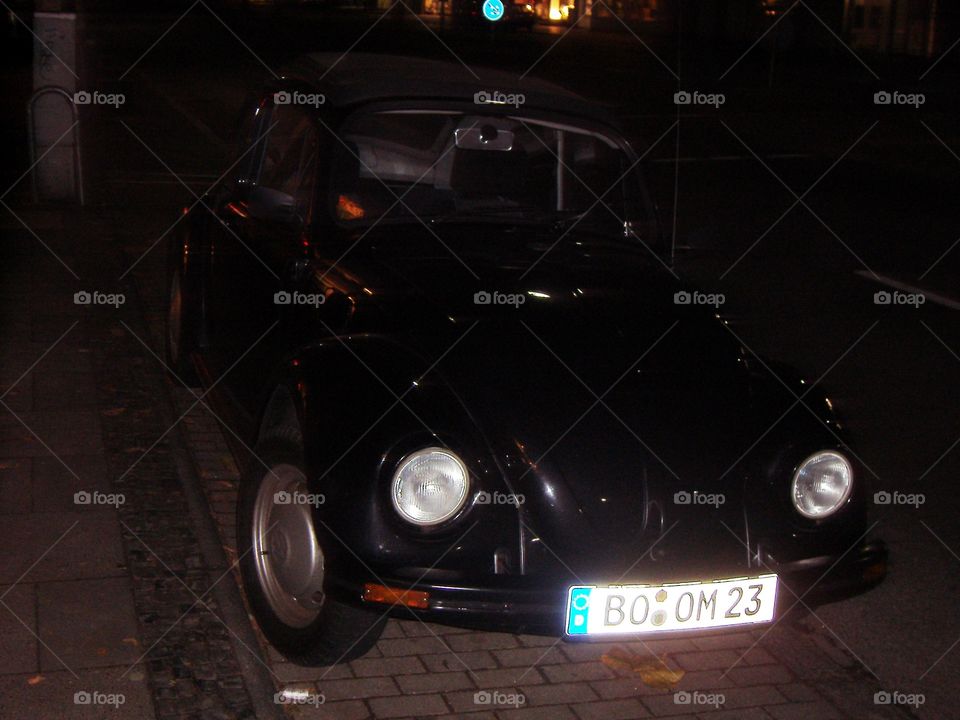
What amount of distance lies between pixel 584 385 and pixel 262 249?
1798 mm

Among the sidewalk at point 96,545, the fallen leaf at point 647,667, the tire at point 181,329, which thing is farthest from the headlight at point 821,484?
the tire at point 181,329

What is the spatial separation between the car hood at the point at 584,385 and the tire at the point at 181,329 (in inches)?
73.6

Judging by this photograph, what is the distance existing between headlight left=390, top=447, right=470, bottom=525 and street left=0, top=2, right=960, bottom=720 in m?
0.76

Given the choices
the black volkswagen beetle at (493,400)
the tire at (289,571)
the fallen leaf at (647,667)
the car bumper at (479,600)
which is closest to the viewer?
the car bumper at (479,600)

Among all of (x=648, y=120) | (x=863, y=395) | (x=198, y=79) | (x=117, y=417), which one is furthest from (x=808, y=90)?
(x=117, y=417)

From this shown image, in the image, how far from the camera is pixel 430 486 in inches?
146

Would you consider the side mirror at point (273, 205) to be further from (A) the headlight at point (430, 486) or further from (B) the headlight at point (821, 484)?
(B) the headlight at point (821, 484)

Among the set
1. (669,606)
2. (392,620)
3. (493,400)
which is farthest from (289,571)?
(669,606)

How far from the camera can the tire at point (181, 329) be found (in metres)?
6.34

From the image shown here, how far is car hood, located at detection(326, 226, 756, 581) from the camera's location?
3803 millimetres

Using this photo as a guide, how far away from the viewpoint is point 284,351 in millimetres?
4820

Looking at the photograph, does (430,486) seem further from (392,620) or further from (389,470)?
(392,620)

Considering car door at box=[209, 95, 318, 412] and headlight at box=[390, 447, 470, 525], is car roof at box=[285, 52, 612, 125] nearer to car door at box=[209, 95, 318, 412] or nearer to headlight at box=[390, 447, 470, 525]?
car door at box=[209, 95, 318, 412]

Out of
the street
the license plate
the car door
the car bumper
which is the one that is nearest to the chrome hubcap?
the street
